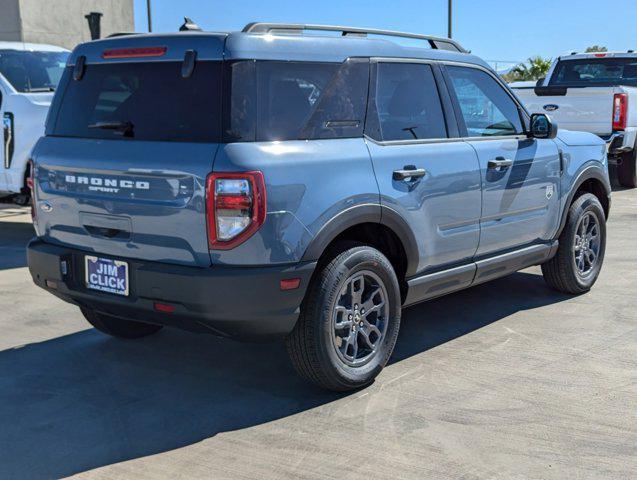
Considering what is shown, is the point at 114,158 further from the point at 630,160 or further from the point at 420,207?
the point at 630,160

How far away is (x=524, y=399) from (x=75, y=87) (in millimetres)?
2936

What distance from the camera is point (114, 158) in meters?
4.02

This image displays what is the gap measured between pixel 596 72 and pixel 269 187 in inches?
438

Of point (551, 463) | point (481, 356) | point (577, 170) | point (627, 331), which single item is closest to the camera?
point (551, 463)

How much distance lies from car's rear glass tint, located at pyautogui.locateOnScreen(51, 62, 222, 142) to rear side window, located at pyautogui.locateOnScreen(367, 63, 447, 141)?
3.11ft

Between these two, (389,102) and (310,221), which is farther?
(389,102)

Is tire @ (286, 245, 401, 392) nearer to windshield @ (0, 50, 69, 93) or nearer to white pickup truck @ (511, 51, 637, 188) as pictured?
windshield @ (0, 50, 69, 93)

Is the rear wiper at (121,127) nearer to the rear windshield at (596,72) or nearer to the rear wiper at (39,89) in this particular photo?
the rear wiper at (39,89)

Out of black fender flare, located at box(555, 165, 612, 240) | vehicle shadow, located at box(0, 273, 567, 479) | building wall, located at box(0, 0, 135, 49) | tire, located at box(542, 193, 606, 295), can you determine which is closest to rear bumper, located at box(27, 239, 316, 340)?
vehicle shadow, located at box(0, 273, 567, 479)

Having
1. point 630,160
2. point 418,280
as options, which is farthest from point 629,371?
point 630,160

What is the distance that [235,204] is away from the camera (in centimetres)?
A: 366

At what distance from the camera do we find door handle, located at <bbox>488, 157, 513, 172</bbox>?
505cm

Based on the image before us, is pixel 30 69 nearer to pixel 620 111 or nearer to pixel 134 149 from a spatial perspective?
pixel 134 149

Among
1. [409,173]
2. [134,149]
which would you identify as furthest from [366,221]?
[134,149]
